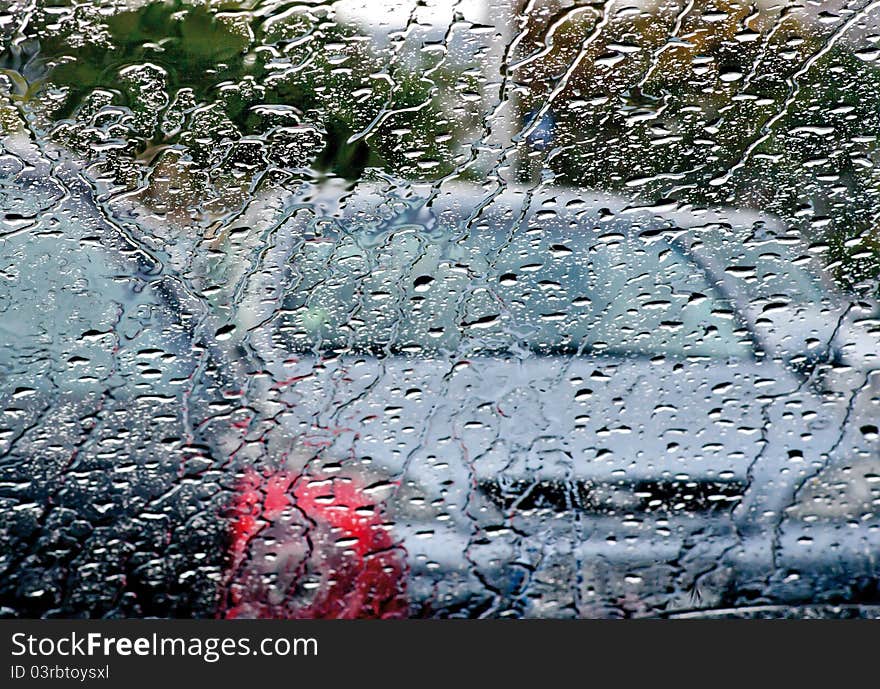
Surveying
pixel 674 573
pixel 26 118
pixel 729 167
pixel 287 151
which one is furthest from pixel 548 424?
pixel 26 118

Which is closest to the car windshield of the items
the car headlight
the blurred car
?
the blurred car

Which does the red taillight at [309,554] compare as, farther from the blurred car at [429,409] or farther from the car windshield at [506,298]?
the car windshield at [506,298]

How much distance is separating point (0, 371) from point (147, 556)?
42 centimetres

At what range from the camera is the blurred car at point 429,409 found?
0.98m

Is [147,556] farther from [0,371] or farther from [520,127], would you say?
[520,127]

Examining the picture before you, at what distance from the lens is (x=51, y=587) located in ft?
3.18

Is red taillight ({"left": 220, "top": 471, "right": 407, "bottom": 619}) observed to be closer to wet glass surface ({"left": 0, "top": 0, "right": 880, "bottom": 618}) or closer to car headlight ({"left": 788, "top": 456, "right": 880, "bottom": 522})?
wet glass surface ({"left": 0, "top": 0, "right": 880, "bottom": 618})

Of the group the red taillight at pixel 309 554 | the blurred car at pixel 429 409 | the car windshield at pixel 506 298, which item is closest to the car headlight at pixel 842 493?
the blurred car at pixel 429 409

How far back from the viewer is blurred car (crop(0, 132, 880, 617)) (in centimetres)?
98

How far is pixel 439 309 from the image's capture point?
4.12 ft

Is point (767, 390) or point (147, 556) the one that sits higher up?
point (767, 390)

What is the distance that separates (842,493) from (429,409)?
565 mm

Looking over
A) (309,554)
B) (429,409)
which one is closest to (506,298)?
(429,409)

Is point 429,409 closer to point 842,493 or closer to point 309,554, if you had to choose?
point 309,554
